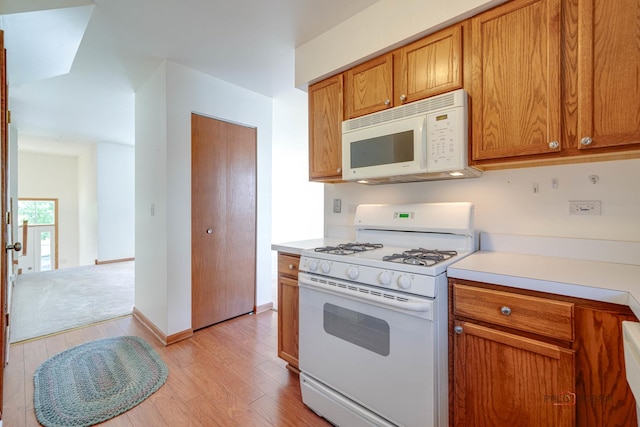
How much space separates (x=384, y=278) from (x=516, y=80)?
118 cm

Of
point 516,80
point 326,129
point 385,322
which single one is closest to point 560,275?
point 385,322

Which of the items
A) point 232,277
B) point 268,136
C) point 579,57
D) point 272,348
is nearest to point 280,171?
point 268,136

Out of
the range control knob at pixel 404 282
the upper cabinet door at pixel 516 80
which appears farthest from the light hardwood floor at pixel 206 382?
the upper cabinet door at pixel 516 80

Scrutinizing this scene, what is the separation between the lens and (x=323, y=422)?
5.22ft

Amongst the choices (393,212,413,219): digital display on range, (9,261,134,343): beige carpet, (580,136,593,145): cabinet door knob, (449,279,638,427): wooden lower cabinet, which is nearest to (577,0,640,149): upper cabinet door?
(580,136,593,145): cabinet door knob

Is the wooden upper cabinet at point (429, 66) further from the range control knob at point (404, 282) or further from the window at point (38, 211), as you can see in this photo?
the window at point (38, 211)

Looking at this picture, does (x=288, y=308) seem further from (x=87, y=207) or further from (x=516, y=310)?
(x=87, y=207)

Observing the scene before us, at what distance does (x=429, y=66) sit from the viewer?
163 centimetres

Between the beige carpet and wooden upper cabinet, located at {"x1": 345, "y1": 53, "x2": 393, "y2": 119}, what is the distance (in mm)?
3346

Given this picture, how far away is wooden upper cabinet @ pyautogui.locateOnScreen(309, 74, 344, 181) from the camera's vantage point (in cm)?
209

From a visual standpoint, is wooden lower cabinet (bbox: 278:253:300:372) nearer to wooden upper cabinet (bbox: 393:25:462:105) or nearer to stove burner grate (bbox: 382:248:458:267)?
stove burner grate (bbox: 382:248:458:267)

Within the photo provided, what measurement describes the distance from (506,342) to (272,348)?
73.1 inches

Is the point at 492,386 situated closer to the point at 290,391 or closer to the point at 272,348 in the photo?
the point at 290,391

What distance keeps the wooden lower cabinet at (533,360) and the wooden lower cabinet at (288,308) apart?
3.37 ft
